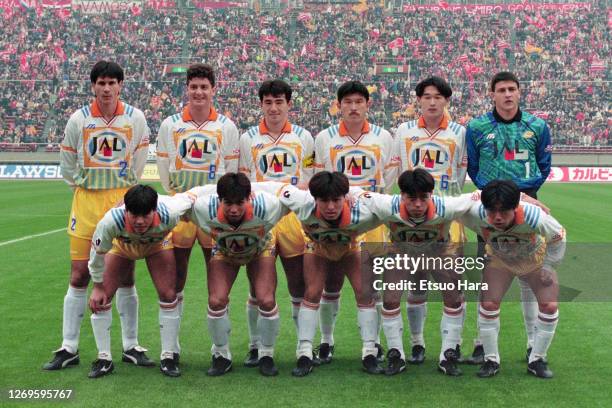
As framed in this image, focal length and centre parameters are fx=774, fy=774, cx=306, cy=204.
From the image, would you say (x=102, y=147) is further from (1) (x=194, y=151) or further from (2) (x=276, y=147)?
(2) (x=276, y=147)

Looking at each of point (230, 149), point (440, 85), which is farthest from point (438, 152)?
point (230, 149)

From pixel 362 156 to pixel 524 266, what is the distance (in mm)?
1637

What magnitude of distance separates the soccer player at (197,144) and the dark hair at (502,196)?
2.32 meters

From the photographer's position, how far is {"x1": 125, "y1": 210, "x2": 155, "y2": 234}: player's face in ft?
17.7

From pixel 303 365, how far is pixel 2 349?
256 centimetres

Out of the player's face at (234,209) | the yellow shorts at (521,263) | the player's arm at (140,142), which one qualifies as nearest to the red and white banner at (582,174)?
the yellow shorts at (521,263)

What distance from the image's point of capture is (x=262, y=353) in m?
→ 5.91

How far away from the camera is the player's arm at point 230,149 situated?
6.66 m

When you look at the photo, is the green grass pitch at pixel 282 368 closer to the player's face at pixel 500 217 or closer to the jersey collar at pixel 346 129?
the player's face at pixel 500 217

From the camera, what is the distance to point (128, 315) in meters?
6.30

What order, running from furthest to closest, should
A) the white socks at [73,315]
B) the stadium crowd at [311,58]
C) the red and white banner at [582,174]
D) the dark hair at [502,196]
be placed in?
1. the stadium crowd at [311,58]
2. the red and white banner at [582,174]
3. the white socks at [73,315]
4. the dark hair at [502,196]

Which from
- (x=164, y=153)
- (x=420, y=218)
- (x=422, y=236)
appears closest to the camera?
(x=420, y=218)

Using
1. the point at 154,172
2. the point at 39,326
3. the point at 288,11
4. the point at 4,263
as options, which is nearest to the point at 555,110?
the point at 288,11

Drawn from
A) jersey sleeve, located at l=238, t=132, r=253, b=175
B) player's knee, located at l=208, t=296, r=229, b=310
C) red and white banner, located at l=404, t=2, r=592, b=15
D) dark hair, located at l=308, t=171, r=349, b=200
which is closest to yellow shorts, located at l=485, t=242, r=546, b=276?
dark hair, located at l=308, t=171, r=349, b=200
